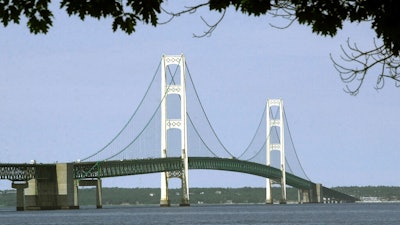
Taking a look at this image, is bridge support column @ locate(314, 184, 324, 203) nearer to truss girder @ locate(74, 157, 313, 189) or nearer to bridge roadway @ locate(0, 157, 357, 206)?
bridge roadway @ locate(0, 157, 357, 206)

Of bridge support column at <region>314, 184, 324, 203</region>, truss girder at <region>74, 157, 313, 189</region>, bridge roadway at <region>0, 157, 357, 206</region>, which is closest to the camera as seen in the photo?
bridge roadway at <region>0, 157, 357, 206</region>

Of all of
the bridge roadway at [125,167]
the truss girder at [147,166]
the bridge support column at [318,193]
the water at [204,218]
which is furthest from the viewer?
the bridge support column at [318,193]

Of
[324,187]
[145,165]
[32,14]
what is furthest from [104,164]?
[32,14]

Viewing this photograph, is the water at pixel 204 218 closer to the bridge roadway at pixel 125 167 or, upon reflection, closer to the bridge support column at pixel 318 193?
the bridge roadway at pixel 125 167

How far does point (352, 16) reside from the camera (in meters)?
9.77

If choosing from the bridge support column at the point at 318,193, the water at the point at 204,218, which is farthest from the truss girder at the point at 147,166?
the bridge support column at the point at 318,193

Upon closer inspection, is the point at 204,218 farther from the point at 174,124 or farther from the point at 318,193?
the point at 318,193

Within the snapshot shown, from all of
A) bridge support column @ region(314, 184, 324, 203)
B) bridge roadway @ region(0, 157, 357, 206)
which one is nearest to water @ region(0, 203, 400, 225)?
bridge roadway @ region(0, 157, 357, 206)

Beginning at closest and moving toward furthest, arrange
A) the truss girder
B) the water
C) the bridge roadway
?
the water
the bridge roadway
the truss girder

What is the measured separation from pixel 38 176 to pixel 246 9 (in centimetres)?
11651

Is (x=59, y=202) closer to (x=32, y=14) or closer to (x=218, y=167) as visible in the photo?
(x=218, y=167)

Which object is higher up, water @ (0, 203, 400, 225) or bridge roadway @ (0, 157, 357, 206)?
bridge roadway @ (0, 157, 357, 206)

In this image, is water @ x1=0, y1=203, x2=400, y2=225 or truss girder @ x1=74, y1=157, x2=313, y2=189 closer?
water @ x1=0, y1=203, x2=400, y2=225

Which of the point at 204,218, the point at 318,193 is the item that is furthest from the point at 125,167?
the point at 318,193
